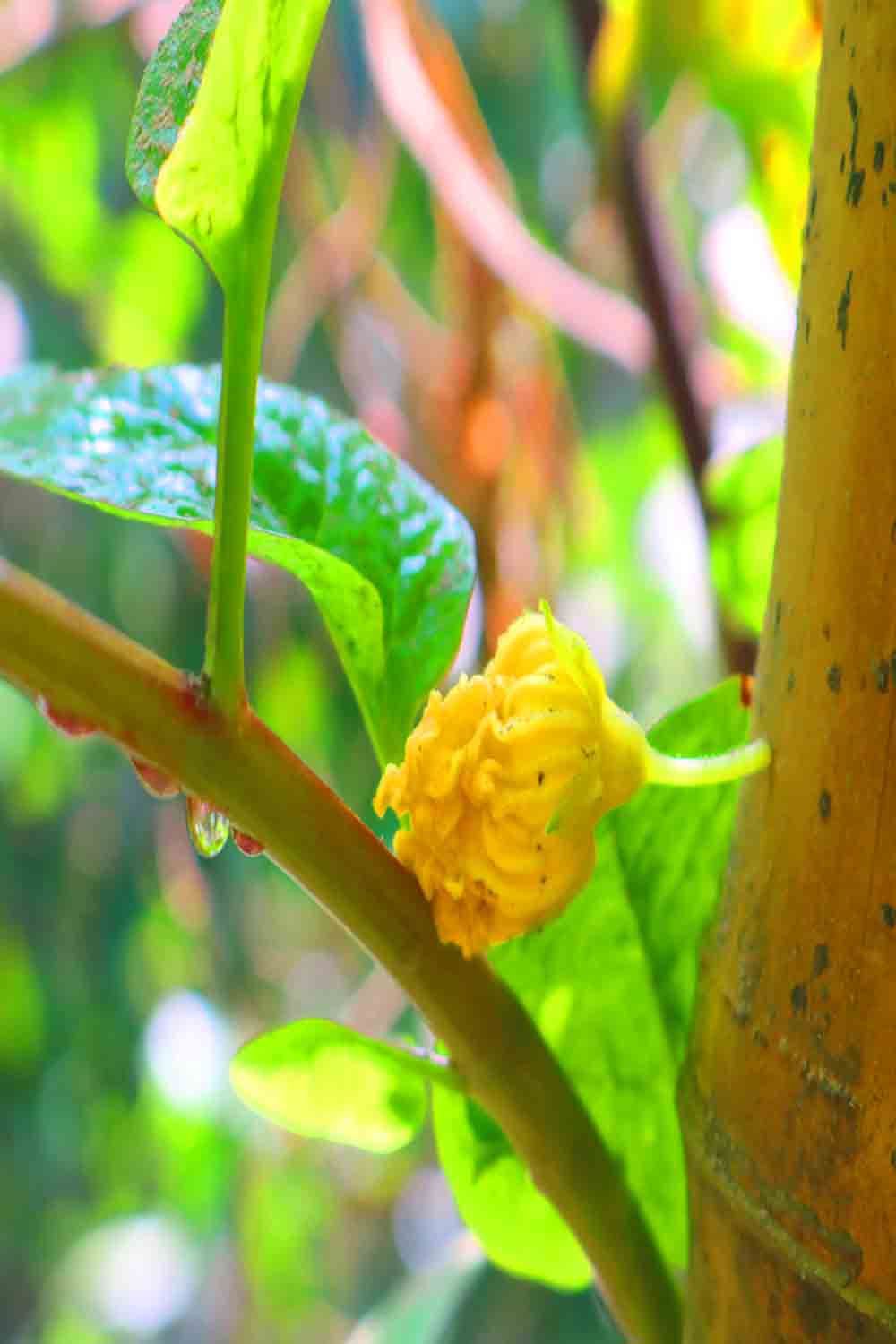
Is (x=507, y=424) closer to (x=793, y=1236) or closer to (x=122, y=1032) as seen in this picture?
(x=793, y=1236)

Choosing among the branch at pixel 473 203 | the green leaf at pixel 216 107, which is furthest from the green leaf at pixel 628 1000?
the branch at pixel 473 203

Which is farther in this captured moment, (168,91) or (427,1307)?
(427,1307)

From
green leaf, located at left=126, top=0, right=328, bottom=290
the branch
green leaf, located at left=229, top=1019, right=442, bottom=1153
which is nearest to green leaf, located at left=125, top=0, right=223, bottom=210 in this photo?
green leaf, located at left=126, top=0, right=328, bottom=290

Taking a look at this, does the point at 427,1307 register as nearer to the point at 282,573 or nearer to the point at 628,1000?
the point at 628,1000

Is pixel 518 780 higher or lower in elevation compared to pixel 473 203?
lower

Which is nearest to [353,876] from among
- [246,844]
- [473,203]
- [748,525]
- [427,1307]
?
[246,844]

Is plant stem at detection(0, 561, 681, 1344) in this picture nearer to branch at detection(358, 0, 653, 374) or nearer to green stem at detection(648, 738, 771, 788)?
green stem at detection(648, 738, 771, 788)
